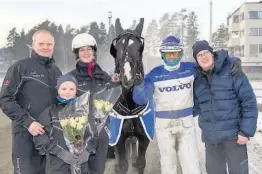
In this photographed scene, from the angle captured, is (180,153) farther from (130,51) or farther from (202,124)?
(130,51)

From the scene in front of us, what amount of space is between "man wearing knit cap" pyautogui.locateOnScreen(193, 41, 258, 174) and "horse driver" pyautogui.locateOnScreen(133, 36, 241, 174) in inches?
8.6

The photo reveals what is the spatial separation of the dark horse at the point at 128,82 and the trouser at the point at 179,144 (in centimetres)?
47

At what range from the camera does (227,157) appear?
14.2 feet

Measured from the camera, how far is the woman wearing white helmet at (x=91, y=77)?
4.28m

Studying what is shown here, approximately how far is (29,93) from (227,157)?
2.22 metres

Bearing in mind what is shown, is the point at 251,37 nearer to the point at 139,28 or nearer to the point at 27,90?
the point at 139,28

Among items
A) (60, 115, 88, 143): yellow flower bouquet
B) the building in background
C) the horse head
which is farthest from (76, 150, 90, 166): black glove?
the building in background

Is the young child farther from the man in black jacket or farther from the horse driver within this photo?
the horse driver

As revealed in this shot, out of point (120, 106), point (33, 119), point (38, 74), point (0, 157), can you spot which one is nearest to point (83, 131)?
point (33, 119)

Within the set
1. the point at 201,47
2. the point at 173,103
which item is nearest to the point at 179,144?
the point at 173,103

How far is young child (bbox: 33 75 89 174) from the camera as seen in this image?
3.77 meters

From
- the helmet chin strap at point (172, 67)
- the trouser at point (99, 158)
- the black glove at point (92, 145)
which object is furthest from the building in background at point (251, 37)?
the black glove at point (92, 145)

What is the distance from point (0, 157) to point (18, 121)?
3498 millimetres

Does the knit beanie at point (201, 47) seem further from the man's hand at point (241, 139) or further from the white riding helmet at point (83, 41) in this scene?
the white riding helmet at point (83, 41)
